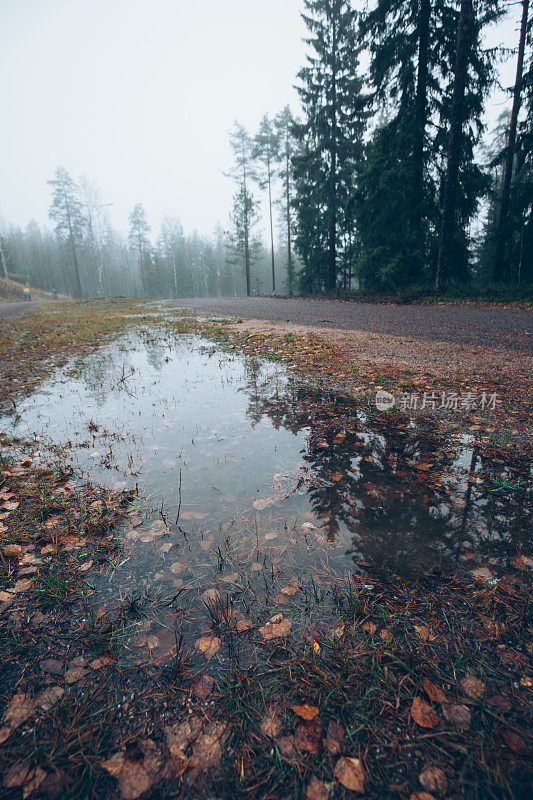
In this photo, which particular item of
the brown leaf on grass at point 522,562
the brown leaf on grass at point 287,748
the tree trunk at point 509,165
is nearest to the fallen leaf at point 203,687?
the brown leaf on grass at point 287,748

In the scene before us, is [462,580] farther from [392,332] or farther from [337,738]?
[392,332]

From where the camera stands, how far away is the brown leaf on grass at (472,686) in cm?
131

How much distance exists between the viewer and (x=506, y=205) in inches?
607

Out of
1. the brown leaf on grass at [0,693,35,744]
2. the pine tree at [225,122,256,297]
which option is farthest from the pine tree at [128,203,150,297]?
the brown leaf on grass at [0,693,35,744]

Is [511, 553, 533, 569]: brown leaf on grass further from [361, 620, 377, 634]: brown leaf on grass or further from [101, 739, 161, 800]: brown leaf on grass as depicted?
[101, 739, 161, 800]: brown leaf on grass

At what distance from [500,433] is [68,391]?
5852mm

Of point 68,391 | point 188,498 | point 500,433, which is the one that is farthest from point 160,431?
point 500,433

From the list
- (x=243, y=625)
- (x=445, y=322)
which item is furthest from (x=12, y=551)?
(x=445, y=322)

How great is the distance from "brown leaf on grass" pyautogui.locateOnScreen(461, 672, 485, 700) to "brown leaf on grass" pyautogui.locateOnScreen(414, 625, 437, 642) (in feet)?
0.57

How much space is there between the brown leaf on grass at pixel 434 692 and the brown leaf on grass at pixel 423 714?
37mm

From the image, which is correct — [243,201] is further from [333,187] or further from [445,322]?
[445,322]

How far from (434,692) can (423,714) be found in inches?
4.1

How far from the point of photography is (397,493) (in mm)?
2598
